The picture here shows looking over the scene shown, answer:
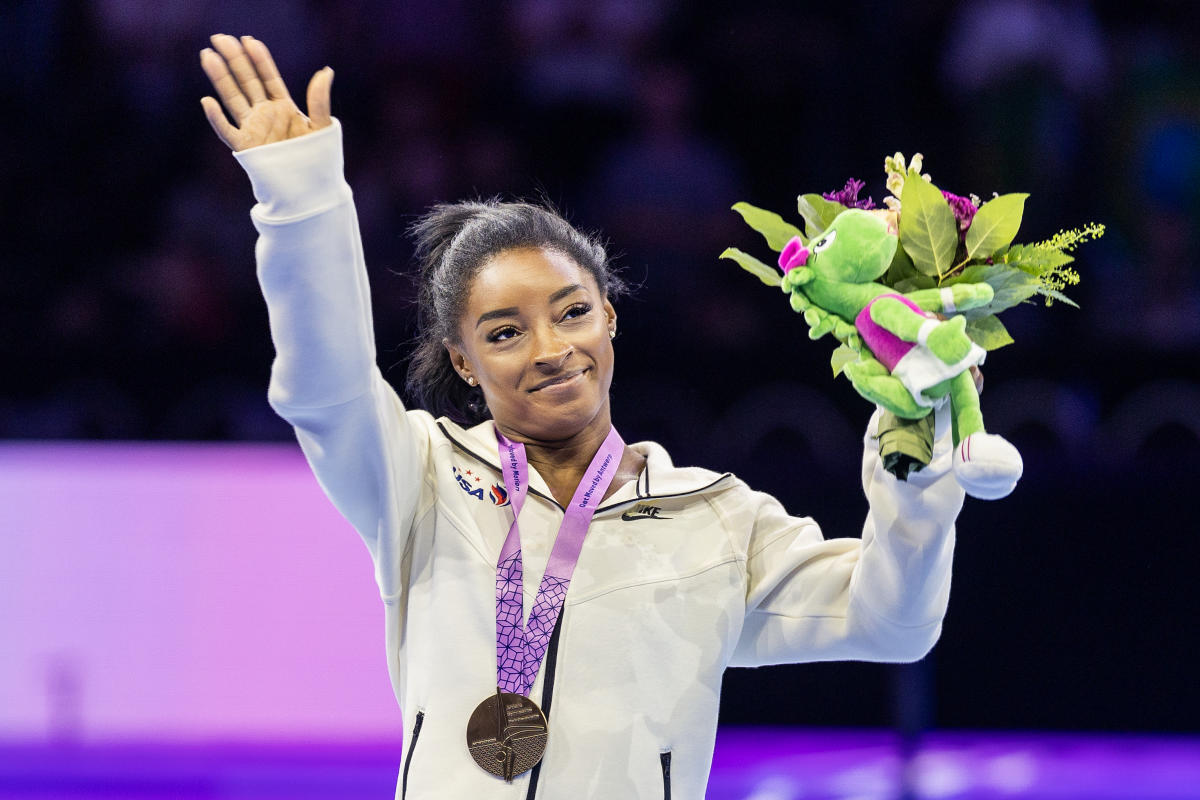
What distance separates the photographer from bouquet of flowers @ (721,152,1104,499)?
1.91 metres

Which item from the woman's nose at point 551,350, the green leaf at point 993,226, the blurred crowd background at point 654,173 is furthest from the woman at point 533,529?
the blurred crowd background at point 654,173

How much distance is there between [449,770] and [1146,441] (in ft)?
12.0

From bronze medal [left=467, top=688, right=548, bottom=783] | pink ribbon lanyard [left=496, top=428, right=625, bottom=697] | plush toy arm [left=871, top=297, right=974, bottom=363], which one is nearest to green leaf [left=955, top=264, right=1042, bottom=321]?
plush toy arm [left=871, top=297, right=974, bottom=363]

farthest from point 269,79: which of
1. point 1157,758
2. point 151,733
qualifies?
point 1157,758

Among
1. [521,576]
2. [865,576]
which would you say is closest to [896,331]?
[865,576]

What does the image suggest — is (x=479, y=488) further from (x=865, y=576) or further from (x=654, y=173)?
(x=654, y=173)

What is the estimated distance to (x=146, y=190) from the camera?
6.10m

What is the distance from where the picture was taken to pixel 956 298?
1961 mm

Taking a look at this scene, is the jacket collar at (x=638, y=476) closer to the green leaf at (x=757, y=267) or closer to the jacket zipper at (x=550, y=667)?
the jacket zipper at (x=550, y=667)

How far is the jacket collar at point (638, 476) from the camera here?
2.38 metres

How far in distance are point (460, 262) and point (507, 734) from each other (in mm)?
859

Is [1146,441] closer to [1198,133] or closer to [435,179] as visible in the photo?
[1198,133]

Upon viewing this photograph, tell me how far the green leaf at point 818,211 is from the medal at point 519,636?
59 cm

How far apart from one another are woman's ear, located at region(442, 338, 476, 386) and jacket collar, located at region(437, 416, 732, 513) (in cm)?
10
